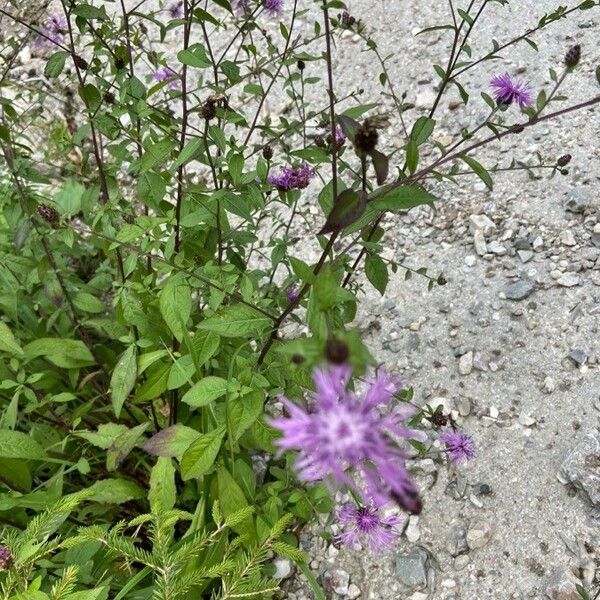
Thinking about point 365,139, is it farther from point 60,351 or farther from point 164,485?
point 60,351

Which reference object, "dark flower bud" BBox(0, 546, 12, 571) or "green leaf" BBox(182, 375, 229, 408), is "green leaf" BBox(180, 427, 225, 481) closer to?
"green leaf" BBox(182, 375, 229, 408)

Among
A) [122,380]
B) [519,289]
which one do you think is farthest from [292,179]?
[519,289]

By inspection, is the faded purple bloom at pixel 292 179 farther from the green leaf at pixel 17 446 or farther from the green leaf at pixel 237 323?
the green leaf at pixel 17 446

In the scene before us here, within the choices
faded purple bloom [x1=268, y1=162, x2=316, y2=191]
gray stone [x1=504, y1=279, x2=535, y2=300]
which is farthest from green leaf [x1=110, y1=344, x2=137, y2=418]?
gray stone [x1=504, y1=279, x2=535, y2=300]

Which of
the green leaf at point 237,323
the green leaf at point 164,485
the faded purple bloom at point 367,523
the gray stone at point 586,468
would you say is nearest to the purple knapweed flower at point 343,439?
the green leaf at point 237,323

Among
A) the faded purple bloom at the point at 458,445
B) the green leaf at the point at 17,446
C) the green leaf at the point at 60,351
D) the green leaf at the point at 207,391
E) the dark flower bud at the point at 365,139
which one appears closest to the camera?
the dark flower bud at the point at 365,139

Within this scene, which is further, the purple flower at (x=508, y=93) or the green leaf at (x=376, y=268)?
the purple flower at (x=508, y=93)
